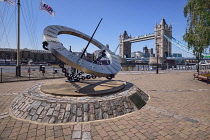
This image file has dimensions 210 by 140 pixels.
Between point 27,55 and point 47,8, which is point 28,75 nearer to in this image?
point 47,8

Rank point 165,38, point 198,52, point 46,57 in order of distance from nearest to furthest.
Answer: point 198,52, point 165,38, point 46,57

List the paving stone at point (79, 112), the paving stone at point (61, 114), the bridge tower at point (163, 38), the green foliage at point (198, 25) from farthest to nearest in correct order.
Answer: the bridge tower at point (163, 38) < the green foliage at point (198, 25) < the paving stone at point (79, 112) < the paving stone at point (61, 114)

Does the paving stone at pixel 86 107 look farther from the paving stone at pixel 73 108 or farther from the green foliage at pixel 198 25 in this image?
the green foliage at pixel 198 25

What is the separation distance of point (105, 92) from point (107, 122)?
191 cm

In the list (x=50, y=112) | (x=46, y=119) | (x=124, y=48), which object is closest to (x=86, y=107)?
(x=50, y=112)

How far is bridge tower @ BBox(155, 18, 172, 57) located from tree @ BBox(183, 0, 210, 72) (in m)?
62.0

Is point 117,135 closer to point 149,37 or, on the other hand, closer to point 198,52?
point 198,52

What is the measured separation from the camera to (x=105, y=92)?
19.8 feet

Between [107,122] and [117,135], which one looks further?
[107,122]

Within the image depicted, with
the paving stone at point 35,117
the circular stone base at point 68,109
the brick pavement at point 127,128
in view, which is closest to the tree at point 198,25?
the brick pavement at point 127,128

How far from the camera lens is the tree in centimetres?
1155

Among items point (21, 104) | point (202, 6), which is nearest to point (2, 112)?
point (21, 104)

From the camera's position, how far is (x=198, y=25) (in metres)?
12.4

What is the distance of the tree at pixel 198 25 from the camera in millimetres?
11555
